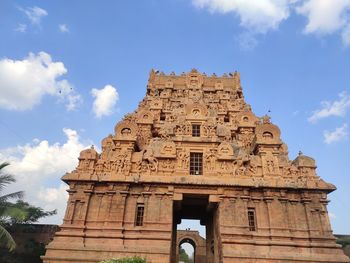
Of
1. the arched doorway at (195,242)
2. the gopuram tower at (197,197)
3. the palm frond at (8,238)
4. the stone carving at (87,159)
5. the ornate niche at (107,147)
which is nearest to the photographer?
the palm frond at (8,238)

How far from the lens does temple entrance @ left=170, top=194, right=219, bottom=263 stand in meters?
19.1

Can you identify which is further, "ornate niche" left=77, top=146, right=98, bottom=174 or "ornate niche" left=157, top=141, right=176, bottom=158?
"ornate niche" left=157, top=141, right=176, bottom=158

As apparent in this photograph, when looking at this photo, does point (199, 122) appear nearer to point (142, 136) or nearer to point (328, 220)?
point (142, 136)

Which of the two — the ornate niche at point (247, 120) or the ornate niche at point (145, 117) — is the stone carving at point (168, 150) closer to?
the ornate niche at point (145, 117)

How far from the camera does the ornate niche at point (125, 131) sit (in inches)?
803

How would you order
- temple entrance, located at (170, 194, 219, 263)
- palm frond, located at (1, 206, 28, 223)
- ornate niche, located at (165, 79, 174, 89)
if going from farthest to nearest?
ornate niche, located at (165, 79, 174, 89)
temple entrance, located at (170, 194, 219, 263)
palm frond, located at (1, 206, 28, 223)

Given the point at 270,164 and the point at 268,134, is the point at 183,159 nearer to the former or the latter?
the point at 270,164

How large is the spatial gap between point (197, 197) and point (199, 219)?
6.69 meters

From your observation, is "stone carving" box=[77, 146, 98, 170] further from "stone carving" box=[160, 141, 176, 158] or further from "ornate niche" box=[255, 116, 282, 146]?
"ornate niche" box=[255, 116, 282, 146]

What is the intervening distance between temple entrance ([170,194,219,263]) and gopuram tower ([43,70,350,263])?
0.24 m

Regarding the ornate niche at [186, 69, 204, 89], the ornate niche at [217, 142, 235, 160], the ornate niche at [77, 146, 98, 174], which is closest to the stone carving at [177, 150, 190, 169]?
the ornate niche at [217, 142, 235, 160]

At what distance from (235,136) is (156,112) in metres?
7.59

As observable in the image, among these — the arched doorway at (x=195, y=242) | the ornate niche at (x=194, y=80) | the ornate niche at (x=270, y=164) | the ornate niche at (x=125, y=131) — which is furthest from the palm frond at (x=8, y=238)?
the ornate niche at (x=194, y=80)

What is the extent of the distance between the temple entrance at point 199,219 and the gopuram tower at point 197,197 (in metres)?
0.24
